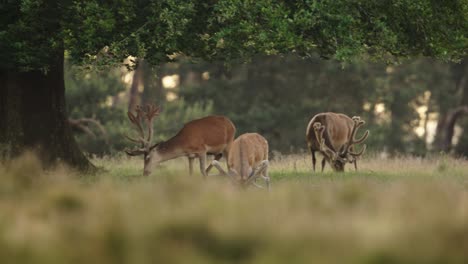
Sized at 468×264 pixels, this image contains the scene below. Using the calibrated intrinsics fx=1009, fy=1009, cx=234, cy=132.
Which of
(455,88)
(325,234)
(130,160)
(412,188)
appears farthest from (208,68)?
(325,234)

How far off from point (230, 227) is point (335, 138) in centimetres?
1540

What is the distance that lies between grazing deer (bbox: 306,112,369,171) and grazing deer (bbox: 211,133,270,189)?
4.10 m

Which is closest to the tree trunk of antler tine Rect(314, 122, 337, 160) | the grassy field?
antler tine Rect(314, 122, 337, 160)

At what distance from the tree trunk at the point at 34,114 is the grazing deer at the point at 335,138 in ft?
16.9

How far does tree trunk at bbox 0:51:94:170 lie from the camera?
19953 millimetres

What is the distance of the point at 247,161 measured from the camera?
1531 cm

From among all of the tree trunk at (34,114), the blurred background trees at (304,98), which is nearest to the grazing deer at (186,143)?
the tree trunk at (34,114)

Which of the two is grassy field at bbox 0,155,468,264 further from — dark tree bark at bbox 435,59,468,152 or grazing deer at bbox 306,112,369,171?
dark tree bark at bbox 435,59,468,152

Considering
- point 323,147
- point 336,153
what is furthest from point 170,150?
point 336,153

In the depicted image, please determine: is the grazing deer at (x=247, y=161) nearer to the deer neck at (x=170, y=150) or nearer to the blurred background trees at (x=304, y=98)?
the deer neck at (x=170, y=150)

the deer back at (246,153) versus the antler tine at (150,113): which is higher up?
the antler tine at (150,113)

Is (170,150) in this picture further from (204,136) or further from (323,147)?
(323,147)

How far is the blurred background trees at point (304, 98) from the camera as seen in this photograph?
4094 centimetres

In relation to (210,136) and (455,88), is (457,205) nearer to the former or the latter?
(210,136)
